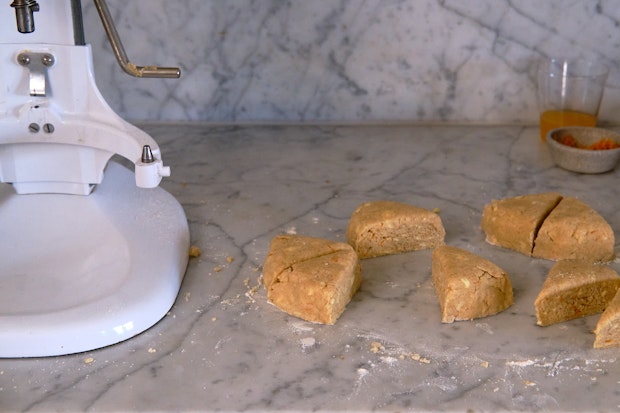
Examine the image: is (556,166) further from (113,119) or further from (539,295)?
(113,119)

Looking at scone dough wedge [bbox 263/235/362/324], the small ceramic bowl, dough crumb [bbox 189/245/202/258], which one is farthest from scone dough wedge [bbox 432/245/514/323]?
the small ceramic bowl

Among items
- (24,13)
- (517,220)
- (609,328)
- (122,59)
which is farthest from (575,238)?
(24,13)

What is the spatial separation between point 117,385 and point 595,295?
1.84ft

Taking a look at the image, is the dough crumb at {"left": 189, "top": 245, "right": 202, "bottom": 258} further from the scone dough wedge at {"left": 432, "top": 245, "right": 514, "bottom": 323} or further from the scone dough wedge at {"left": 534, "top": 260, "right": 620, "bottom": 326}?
the scone dough wedge at {"left": 534, "top": 260, "right": 620, "bottom": 326}

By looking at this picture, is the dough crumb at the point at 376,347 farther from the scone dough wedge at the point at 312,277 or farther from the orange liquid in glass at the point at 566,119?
the orange liquid in glass at the point at 566,119

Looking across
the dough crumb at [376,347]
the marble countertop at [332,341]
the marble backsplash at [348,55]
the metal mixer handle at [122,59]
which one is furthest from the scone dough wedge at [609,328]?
the marble backsplash at [348,55]

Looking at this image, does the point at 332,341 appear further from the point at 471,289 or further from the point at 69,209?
the point at 69,209

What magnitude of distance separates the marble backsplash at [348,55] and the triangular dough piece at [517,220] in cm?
46

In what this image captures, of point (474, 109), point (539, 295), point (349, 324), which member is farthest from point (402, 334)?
point (474, 109)

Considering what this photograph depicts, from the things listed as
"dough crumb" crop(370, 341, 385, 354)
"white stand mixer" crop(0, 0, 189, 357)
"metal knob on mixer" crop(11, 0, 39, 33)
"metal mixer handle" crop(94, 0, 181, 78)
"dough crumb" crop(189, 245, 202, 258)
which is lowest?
"dough crumb" crop(189, 245, 202, 258)

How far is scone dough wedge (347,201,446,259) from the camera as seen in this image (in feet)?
3.54

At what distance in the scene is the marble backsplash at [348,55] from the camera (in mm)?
1483

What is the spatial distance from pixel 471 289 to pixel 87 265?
48 centimetres

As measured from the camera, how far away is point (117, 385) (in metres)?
0.84
